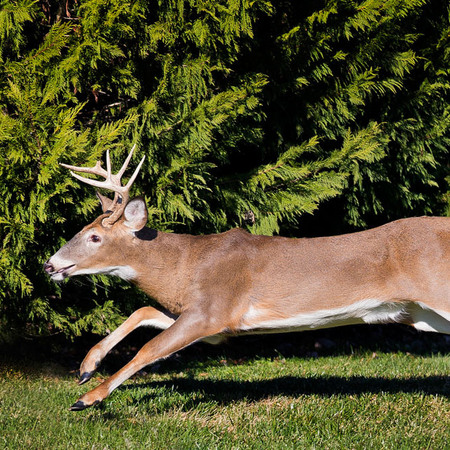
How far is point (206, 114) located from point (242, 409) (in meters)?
2.55

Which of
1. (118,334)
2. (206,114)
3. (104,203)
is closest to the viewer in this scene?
(118,334)

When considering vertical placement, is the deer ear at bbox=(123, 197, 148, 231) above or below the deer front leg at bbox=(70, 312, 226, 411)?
above

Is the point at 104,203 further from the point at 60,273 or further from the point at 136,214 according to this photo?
the point at 60,273

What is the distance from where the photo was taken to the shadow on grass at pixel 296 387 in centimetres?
603

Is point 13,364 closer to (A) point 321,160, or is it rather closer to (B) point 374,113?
(A) point 321,160

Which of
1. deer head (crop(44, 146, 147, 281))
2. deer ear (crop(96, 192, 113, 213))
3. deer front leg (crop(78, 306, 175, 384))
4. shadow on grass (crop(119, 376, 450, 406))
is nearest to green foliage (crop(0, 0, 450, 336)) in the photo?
deer ear (crop(96, 192, 113, 213))

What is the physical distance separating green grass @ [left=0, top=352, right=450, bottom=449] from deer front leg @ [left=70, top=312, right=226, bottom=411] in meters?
0.35

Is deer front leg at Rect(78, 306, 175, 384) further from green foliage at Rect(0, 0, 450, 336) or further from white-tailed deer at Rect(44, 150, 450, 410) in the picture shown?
green foliage at Rect(0, 0, 450, 336)

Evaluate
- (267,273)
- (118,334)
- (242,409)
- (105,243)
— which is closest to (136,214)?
(105,243)

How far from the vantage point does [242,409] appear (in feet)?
17.7

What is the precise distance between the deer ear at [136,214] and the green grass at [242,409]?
135cm

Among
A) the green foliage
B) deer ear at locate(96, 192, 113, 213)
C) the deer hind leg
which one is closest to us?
the deer hind leg

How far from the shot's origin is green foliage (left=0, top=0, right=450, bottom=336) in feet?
19.6

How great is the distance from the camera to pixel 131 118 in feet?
20.5
